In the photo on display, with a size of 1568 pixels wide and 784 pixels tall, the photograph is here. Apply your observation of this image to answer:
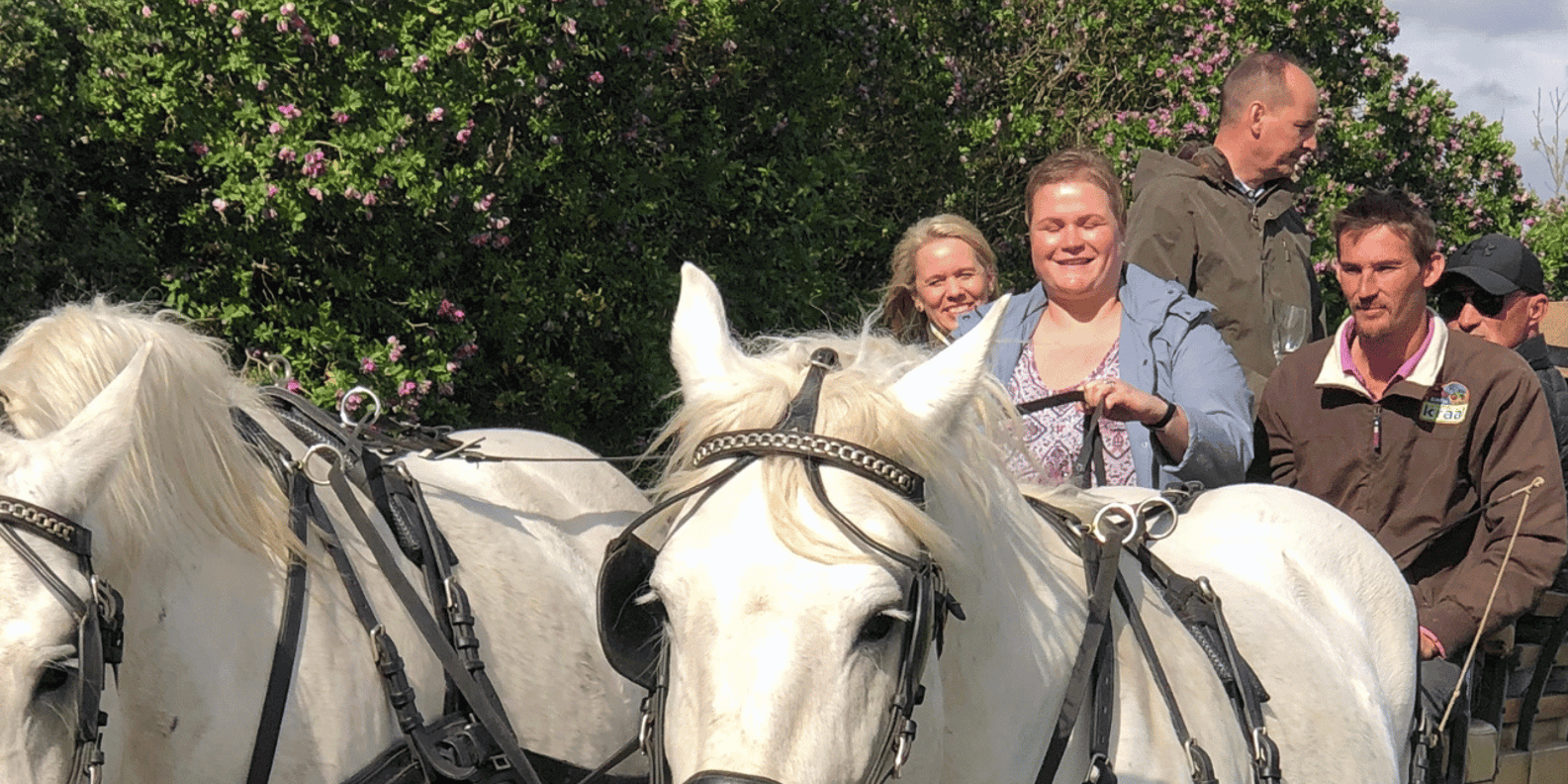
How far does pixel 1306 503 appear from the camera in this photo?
316 cm

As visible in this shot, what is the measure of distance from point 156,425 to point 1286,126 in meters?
3.50

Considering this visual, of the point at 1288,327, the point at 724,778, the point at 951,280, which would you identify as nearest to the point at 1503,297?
the point at 1288,327

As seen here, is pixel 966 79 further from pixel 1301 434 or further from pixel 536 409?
pixel 1301 434

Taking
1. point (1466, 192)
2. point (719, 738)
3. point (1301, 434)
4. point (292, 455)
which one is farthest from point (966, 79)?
point (719, 738)

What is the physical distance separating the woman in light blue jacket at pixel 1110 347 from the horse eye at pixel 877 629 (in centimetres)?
127

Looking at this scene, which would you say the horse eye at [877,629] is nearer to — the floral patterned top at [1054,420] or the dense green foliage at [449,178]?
the floral patterned top at [1054,420]

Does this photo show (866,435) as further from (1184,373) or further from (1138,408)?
(1184,373)

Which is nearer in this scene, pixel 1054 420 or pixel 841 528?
pixel 841 528

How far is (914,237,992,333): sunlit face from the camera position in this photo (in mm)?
4512

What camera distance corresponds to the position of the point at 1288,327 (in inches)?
178

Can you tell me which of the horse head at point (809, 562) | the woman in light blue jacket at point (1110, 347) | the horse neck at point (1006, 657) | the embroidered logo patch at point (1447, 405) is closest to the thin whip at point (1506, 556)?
the embroidered logo patch at point (1447, 405)

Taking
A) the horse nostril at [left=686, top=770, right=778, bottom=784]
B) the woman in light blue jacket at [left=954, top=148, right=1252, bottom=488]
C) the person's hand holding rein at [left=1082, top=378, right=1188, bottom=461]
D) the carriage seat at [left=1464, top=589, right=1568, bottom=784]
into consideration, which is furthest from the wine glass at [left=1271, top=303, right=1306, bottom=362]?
the horse nostril at [left=686, top=770, right=778, bottom=784]

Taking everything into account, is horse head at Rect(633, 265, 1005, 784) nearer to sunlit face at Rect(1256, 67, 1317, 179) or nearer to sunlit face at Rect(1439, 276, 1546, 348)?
sunlit face at Rect(1256, 67, 1317, 179)

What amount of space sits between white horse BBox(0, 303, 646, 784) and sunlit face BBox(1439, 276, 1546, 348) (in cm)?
339
